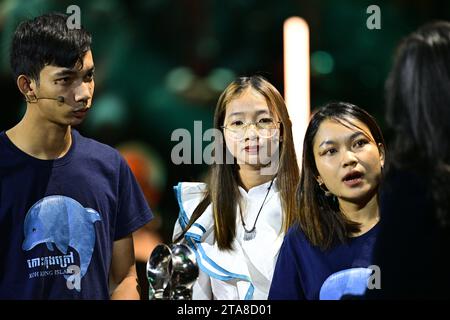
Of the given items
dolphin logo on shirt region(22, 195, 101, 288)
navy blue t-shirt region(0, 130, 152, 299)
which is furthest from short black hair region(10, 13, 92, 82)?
dolphin logo on shirt region(22, 195, 101, 288)

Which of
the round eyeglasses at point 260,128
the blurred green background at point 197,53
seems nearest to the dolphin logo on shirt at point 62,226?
the round eyeglasses at point 260,128

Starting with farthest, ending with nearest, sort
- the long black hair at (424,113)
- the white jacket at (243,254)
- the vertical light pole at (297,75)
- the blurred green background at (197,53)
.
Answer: the blurred green background at (197,53), the vertical light pole at (297,75), the white jacket at (243,254), the long black hair at (424,113)

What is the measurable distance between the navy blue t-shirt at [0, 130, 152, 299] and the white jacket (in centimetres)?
25

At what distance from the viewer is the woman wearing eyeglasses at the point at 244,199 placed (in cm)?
200

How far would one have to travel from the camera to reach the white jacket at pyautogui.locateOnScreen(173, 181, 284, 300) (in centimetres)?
197

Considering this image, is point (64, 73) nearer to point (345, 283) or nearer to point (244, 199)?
point (244, 199)

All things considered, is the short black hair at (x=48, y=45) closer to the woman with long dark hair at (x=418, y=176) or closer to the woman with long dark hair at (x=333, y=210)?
the woman with long dark hair at (x=333, y=210)

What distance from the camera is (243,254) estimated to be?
2008 millimetres

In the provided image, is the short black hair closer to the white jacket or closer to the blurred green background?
the white jacket

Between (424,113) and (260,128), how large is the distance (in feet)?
2.31

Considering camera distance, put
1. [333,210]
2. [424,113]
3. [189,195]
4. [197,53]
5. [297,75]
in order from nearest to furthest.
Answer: [424,113] → [333,210] → [189,195] → [297,75] → [197,53]

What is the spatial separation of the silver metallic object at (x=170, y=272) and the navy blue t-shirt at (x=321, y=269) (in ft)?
0.72

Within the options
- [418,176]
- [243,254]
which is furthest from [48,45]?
[418,176]
